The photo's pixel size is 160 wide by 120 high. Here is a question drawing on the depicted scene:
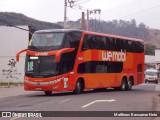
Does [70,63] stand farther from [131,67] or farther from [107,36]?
[131,67]

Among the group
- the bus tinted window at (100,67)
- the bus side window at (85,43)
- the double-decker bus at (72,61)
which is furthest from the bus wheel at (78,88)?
the bus side window at (85,43)

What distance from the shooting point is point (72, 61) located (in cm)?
3023

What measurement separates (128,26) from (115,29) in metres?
20.0

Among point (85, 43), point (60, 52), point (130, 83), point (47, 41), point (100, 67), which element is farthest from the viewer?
point (130, 83)

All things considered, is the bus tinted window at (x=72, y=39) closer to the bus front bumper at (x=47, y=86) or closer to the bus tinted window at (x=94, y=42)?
the bus tinted window at (x=94, y=42)

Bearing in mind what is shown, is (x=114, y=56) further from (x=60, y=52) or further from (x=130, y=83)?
(x=60, y=52)

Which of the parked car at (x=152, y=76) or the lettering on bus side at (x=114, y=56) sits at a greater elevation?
the lettering on bus side at (x=114, y=56)

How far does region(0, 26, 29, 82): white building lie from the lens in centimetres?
5675

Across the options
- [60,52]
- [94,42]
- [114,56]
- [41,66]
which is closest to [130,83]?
[114,56]

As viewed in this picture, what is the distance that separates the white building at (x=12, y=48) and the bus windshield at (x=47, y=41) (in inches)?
1036

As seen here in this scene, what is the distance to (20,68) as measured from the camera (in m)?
57.4

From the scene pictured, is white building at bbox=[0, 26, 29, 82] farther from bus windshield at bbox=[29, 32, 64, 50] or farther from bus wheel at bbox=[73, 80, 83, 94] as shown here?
bus windshield at bbox=[29, 32, 64, 50]

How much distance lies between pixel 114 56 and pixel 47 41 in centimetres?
715

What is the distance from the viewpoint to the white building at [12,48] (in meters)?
56.8
